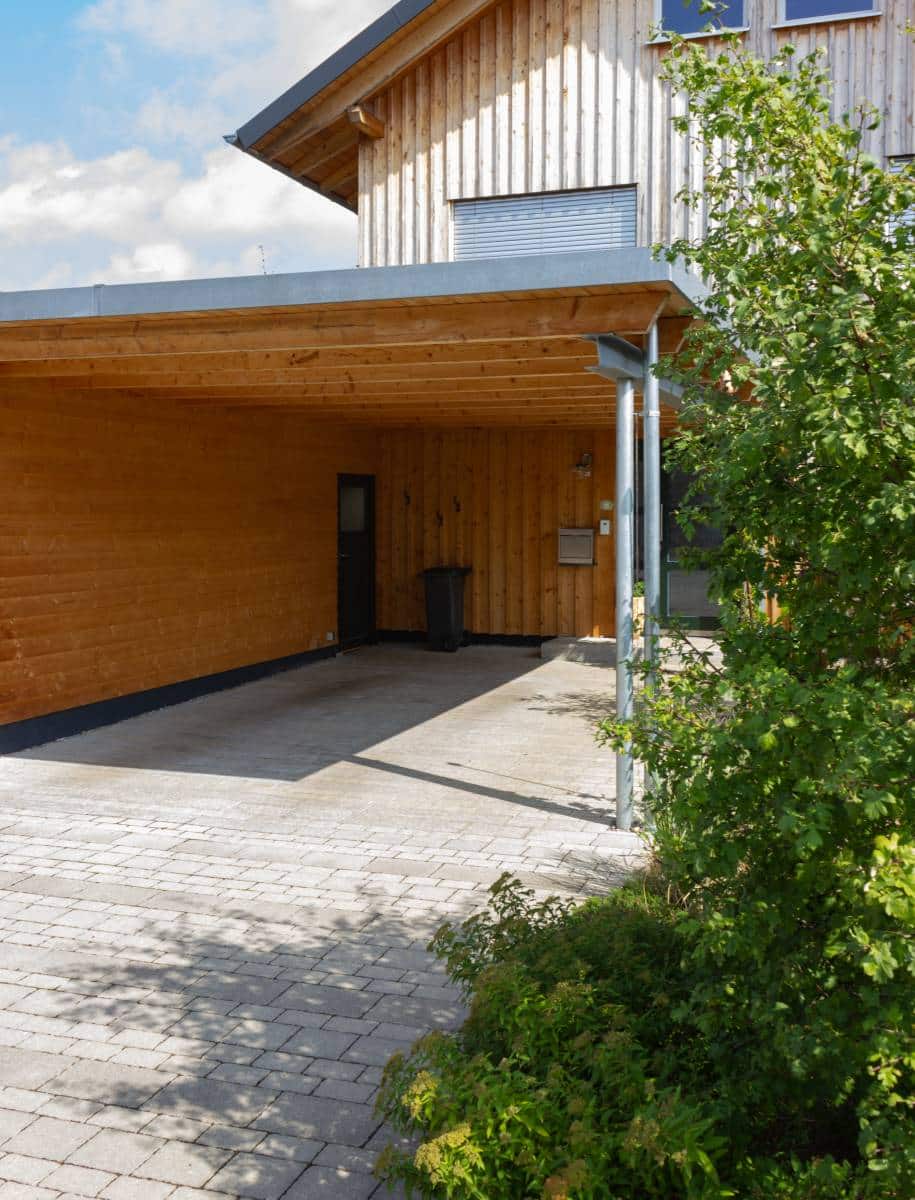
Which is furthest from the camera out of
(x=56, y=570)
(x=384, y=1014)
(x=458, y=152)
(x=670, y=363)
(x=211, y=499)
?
(x=458, y=152)

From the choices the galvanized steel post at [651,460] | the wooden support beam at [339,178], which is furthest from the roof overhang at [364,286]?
the wooden support beam at [339,178]

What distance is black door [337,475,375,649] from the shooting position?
14.9 metres

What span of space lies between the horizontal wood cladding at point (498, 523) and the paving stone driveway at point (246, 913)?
4.65 m

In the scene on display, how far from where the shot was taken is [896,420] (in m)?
2.28

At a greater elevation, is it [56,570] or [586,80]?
[586,80]

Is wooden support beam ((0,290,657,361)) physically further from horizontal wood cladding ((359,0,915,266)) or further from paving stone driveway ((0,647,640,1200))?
horizontal wood cladding ((359,0,915,266))

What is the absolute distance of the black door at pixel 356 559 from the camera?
14906mm

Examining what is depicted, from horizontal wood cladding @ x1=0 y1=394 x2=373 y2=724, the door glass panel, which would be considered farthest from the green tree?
the door glass panel

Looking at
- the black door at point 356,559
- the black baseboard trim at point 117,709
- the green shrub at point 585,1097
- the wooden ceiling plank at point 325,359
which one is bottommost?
the black baseboard trim at point 117,709

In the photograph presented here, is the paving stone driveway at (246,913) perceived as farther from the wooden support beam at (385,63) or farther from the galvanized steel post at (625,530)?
the wooden support beam at (385,63)

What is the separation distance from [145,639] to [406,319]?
193 inches

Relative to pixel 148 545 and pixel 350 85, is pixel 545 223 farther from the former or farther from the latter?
pixel 148 545

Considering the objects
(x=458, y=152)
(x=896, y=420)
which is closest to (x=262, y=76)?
(x=458, y=152)

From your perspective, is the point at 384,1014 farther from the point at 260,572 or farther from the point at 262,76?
the point at 262,76
